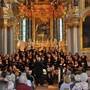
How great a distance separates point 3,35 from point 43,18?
6.04m

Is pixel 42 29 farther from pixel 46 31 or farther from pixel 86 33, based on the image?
pixel 86 33

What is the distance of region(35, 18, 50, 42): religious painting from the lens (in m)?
30.9

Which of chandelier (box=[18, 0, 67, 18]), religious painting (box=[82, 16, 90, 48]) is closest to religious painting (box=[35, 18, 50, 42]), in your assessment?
chandelier (box=[18, 0, 67, 18])

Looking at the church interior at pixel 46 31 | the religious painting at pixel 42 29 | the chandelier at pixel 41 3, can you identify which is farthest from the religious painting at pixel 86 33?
the religious painting at pixel 42 29

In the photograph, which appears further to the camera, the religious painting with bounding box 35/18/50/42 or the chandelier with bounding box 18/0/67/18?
the religious painting with bounding box 35/18/50/42

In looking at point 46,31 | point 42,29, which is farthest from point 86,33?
point 42,29

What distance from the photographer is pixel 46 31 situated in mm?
31266

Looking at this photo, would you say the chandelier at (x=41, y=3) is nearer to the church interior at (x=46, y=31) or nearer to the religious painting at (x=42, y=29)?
the church interior at (x=46, y=31)

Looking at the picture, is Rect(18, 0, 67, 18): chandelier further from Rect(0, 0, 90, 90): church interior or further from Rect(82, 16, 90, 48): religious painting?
Rect(82, 16, 90, 48): religious painting

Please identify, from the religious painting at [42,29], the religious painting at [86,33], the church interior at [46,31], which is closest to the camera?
the church interior at [46,31]

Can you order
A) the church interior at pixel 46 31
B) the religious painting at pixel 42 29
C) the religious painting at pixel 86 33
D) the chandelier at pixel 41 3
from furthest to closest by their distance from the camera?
1. the religious painting at pixel 42 29
2. the chandelier at pixel 41 3
3. the religious painting at pixel 86 33
4. the church interior at pixel 46 31

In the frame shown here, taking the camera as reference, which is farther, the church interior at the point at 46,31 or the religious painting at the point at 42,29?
the religious painting at the point at 42,29

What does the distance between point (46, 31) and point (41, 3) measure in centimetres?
287

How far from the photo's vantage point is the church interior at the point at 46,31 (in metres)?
19.6
